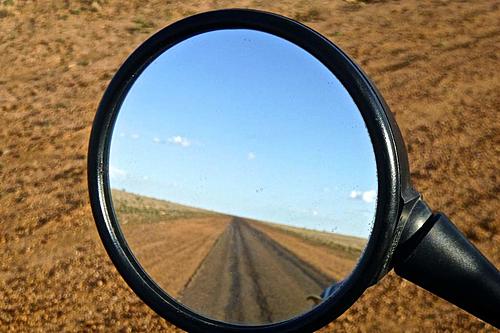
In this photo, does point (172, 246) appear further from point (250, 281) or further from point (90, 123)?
point (90, 123)

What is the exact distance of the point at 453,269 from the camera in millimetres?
1719

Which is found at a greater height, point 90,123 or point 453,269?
point 453,269

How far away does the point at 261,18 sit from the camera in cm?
213

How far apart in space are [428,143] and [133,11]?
7605mm

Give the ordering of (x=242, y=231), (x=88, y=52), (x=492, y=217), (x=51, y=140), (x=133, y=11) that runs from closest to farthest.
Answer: (x=242, y=231) → (x=492, y=217) → (x=51, y=140) → (x=88, y=52) → (x=133, y=11)

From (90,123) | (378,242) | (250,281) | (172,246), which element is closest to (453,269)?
(378,242)

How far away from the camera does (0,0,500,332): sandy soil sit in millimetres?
4246

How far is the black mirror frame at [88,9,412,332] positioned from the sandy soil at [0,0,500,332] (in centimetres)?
188

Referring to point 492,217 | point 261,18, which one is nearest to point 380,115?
point 261,18

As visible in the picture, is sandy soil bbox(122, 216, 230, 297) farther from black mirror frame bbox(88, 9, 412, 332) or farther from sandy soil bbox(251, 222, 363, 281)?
sandy soil bbox(251, 222, 363, 281)

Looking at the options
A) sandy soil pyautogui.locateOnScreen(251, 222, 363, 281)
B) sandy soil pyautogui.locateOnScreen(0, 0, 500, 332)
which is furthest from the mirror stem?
sandy soil pyautogui.locateOnScreen(0, 0, 500, 332)

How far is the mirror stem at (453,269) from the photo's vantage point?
5.59 feet

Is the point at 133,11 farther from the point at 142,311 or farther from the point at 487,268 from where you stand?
the point at 487,268

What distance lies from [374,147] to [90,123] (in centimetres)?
587
